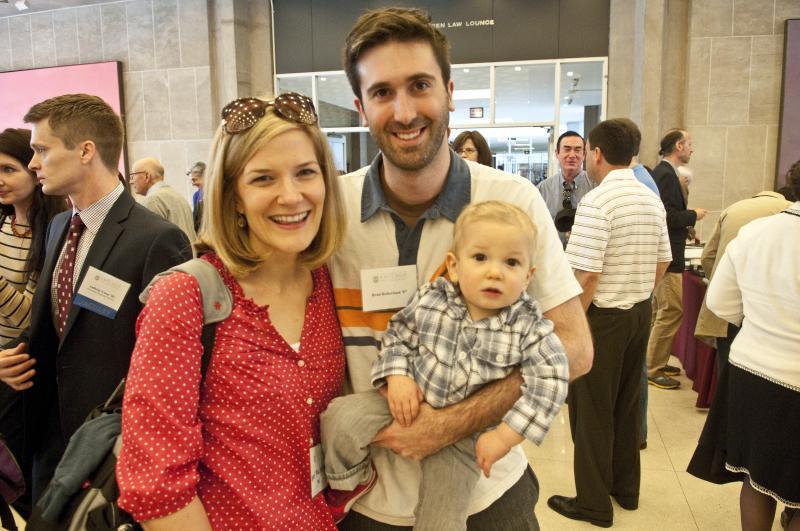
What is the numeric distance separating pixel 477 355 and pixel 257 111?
797 mm

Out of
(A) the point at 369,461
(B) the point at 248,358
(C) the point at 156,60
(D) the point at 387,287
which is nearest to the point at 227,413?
(B) the point at 248,358

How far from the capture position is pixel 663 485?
3.56 m

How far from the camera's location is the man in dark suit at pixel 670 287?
17.3 feet

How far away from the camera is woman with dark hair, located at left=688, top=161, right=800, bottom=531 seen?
7.34 ft

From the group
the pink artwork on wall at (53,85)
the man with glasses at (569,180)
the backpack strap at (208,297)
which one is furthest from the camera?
the pink artwork on wall at (53,85)

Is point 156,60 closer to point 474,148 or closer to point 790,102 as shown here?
point 474,148

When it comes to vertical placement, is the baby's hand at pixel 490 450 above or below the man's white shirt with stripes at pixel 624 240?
below

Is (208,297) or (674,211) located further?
(674,211)

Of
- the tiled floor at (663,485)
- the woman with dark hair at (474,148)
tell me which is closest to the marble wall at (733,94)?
the tiled floor at (663,485)

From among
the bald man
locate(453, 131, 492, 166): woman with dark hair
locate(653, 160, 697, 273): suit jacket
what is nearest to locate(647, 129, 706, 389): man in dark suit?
locate(653, 160, 697, 273): suit jacket

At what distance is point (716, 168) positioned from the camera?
26.2 ft

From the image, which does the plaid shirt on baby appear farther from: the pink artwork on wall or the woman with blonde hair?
the pink artwork on wall

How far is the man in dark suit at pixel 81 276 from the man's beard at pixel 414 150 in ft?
3.31

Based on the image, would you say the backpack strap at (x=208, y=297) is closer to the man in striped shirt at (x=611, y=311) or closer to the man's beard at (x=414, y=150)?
the man's beard at (x=414, y=150)
